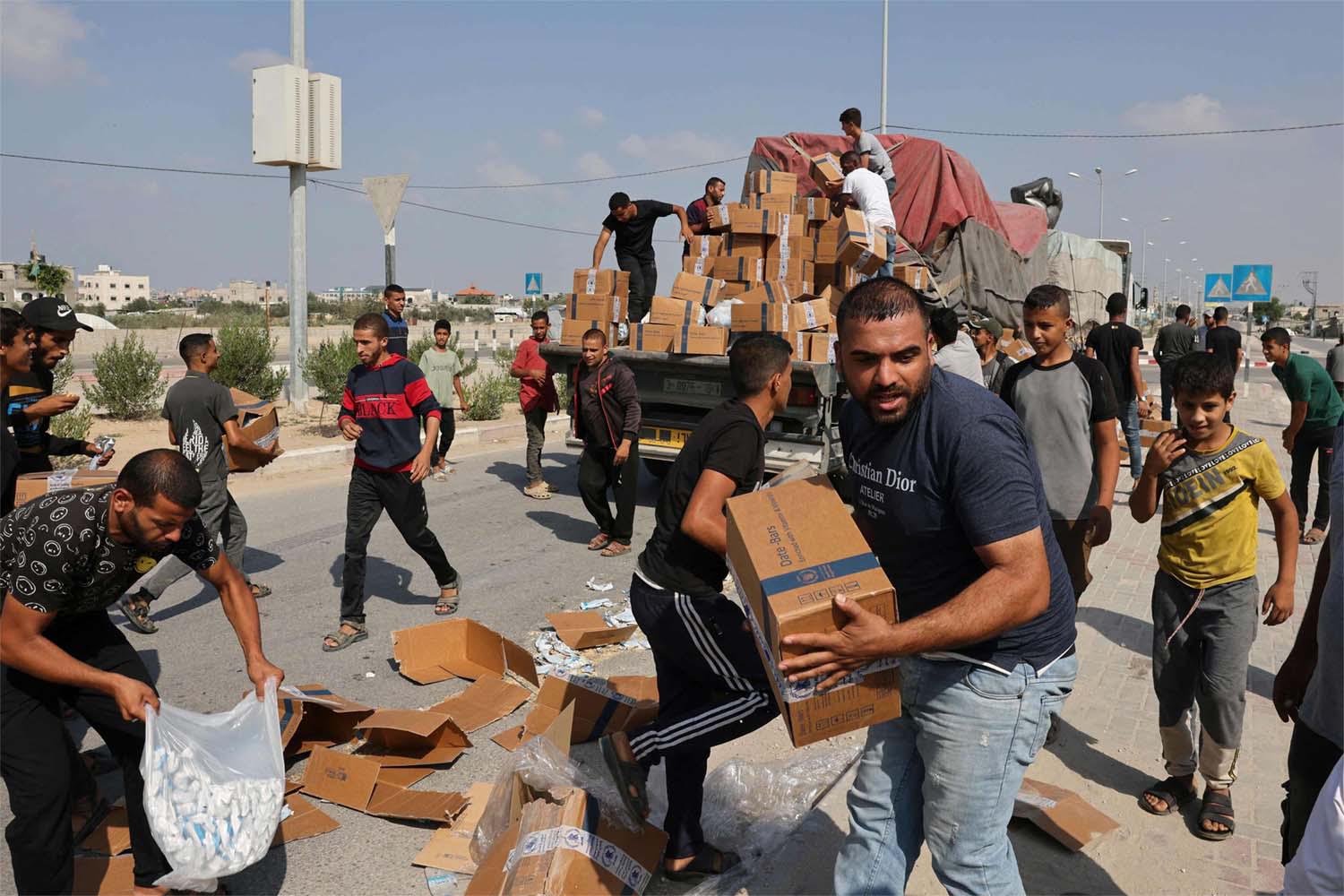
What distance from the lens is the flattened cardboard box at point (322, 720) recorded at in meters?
4.16

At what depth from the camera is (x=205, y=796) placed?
2906 millimetres

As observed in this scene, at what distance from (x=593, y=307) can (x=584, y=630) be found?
455 cm

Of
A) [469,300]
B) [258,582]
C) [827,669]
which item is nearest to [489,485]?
[258,582]

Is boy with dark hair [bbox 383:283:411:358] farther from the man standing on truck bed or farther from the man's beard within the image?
the man's beard

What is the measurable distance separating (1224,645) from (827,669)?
7.30 feet

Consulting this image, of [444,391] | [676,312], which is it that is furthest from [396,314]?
[676,312]

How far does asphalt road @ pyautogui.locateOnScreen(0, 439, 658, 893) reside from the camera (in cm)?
358

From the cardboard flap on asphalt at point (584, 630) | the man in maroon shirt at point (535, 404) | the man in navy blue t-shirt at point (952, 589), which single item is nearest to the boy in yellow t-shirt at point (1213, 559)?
the man in navy blue t-shirt at point (952, 589)

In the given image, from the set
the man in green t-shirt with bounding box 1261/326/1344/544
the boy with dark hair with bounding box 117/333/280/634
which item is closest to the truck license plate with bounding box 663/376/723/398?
the boy with dark hair with bounding box 117/333/280/634

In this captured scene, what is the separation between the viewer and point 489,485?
1080cm

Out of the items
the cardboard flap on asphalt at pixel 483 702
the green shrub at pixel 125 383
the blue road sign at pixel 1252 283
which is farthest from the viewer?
the blue road sign at pixel 1252 283

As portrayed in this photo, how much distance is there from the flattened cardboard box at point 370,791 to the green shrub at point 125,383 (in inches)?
493

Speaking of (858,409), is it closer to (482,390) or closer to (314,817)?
(314,817)

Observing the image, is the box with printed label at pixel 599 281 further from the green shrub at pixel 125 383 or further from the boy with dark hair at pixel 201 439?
the green shrub at pixel 125 383
